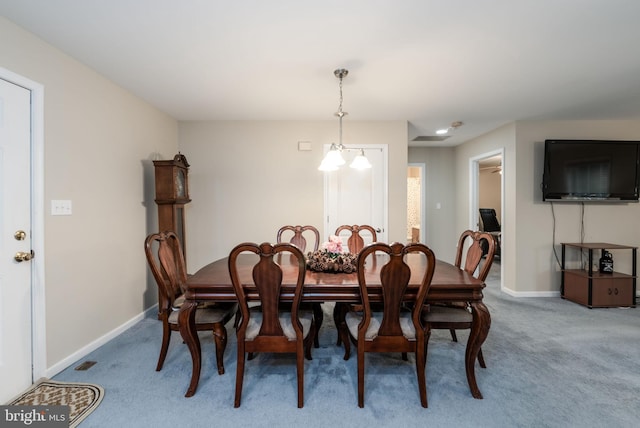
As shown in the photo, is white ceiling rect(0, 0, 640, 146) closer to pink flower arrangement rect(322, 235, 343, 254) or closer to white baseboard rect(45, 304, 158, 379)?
pink flower arrangement rect(322, 235, 343, 254)

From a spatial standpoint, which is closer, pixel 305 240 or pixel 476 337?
pixel 476 337

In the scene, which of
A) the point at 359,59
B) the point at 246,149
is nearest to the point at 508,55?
the point at 359,59

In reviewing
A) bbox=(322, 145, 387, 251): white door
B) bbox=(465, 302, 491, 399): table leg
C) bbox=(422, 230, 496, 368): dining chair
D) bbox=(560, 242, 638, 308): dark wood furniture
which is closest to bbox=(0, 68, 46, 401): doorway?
bbox=(422, 230, 496, 368): dining chair

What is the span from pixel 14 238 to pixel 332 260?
208cm

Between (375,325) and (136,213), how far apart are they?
268 centimetres

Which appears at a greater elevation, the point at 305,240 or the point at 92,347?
the point at 305,240

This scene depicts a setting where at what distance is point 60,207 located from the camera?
2137 mm

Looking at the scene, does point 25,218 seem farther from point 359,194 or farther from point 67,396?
point 359,194

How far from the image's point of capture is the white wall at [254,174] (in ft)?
12.7

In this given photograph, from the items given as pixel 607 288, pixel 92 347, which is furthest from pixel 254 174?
pixel 607 288

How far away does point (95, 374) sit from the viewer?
208cm

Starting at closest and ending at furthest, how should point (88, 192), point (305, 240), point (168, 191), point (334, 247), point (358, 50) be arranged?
point (358, 50) → point (334, 247) → point (88, 192) → point (168, 191) → point (305, 240)

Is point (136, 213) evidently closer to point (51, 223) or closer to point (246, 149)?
point (51, 223)

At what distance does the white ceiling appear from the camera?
170 cm
